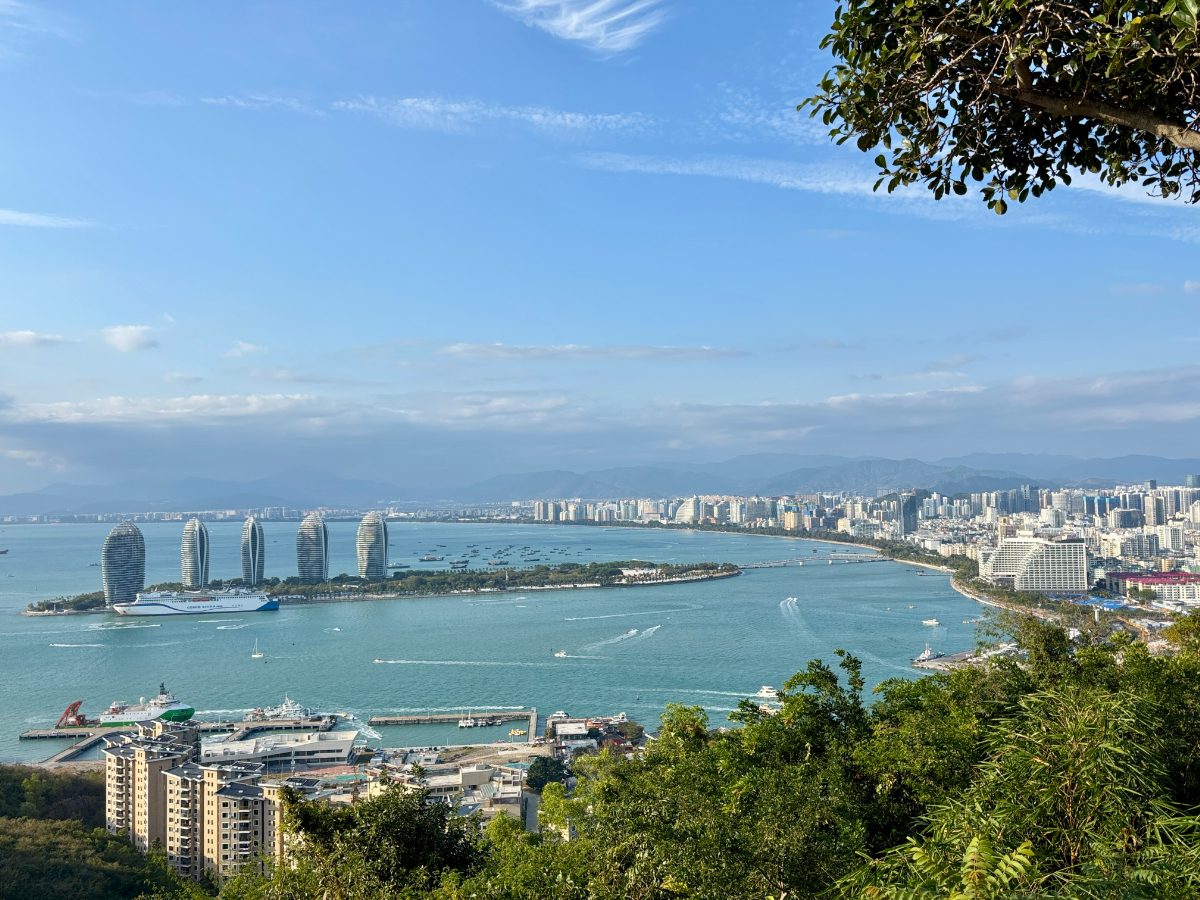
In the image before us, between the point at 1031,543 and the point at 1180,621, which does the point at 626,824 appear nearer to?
the point at 1180,621

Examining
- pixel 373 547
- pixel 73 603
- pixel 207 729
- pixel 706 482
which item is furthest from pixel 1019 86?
pixel 706 482

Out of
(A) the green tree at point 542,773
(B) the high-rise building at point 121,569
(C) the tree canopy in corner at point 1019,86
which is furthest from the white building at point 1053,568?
(B) the high-rise building at point 121,569

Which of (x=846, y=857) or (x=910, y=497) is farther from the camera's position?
(x=910, y=497)

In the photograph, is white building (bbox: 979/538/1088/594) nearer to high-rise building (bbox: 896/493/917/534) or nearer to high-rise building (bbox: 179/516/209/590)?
high-rise building (bbox: 896/493/917/534)

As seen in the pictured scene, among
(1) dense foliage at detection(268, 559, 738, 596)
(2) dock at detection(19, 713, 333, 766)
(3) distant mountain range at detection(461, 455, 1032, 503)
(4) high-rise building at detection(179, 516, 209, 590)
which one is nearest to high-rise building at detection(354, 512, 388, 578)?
(1) dense foliage at detection(268, 559, 738, 596)

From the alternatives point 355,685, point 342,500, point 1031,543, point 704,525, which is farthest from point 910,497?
point 342,500
